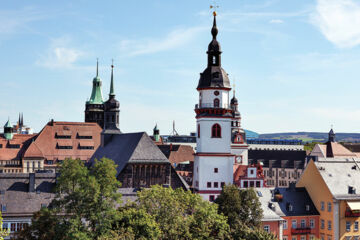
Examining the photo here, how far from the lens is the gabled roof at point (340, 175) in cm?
7744

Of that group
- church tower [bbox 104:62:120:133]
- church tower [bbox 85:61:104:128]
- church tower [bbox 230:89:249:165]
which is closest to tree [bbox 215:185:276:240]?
church tower [bbox 104:62:120:133]

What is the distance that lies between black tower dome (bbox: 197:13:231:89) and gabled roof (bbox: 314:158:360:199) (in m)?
18.6

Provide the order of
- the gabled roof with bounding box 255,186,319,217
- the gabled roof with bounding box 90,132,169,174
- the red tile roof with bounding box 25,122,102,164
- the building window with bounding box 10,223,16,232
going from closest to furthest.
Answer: the building window with bounding box 10,223,16,232 → the gabled roof with bounding box 255,186,319,217 → the gabled roof with bounding box 90,132,169,174 → the red tile roof with bounding box 25,122,102,164

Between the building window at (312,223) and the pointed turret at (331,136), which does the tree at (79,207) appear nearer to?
the building window at (312,223)

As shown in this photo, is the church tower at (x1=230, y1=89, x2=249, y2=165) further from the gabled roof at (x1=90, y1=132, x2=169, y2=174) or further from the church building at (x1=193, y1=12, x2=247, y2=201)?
the church building at (x1=193, y1=12, x2=247, y2=201)

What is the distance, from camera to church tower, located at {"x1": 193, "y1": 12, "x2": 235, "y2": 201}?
7938 cm

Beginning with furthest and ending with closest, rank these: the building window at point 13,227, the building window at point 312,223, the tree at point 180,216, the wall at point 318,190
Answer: the building window at point 312,223
the wall at point 318,190
the building window at point 13,227
the tree at point 180,216

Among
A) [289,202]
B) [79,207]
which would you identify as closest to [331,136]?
[289,202]

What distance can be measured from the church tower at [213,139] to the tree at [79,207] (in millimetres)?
28929

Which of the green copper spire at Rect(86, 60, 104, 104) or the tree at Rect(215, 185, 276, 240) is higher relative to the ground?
the green copper spire at Rect(86, 60, 104, 104)

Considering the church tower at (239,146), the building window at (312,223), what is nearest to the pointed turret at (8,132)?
the church tower at (239,146)

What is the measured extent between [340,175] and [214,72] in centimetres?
2415

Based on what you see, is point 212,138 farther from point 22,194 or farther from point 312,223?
point 22,194

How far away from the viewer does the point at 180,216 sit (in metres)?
55.2
